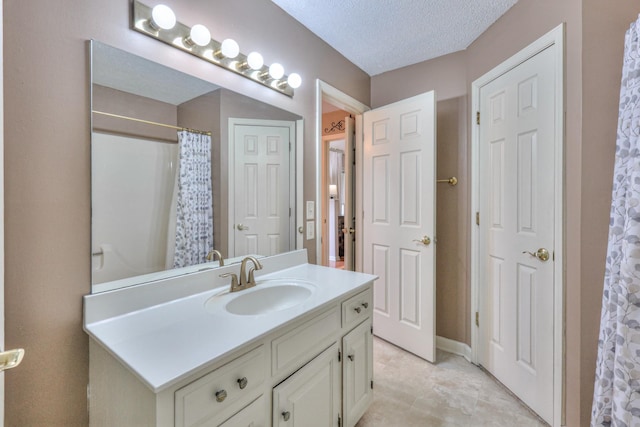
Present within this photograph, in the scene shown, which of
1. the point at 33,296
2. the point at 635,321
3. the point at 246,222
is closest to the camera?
the point at 33,296

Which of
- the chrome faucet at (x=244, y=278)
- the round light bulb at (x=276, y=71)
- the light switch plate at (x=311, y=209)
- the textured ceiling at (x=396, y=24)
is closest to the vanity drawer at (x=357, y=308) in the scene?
the chrome faucet at (x=244, y=278)

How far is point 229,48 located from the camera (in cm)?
136

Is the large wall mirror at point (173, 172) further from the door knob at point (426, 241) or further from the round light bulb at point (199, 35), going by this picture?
the door knob at point (426, 241)

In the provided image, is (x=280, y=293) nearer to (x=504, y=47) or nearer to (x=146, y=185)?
(x=146, y=185)

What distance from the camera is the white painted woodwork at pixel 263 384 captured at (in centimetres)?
75

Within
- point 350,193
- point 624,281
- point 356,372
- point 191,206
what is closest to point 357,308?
point 356,372

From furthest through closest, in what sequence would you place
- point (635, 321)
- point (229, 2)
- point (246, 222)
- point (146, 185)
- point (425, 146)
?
point (425, 146) → point (246, 222) → point (229, 2) → point (146, 185) → point (635, 321)

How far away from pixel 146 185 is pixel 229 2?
991 millimetres

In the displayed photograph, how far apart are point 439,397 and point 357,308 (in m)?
0.95

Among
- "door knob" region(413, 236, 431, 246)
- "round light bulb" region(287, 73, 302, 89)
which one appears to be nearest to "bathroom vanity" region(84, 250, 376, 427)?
"door knob" region(413, 236, 431, 246)

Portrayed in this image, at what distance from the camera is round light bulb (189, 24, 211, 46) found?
4.03 feet

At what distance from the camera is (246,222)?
1562mm

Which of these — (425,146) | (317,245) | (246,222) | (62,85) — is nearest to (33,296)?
(62,85)

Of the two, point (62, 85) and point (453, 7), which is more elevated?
A: point (453, 7)
